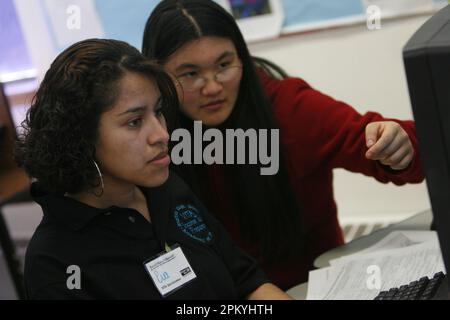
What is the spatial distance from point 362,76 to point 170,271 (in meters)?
1.20

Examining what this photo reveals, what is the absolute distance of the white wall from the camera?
1.94m

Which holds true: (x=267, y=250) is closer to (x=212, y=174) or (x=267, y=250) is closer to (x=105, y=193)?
(x=212, y=174)

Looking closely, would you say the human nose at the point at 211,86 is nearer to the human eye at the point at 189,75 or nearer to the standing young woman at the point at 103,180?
the human eye at the point at 189,75

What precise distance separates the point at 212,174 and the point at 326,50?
1010 mm

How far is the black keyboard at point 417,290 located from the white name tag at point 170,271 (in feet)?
0.90

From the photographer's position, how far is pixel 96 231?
0.94 metres

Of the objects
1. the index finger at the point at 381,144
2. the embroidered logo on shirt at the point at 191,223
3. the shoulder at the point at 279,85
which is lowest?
the embroidered logo on shirt at the point at 191,223

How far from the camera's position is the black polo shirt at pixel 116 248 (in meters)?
0.89

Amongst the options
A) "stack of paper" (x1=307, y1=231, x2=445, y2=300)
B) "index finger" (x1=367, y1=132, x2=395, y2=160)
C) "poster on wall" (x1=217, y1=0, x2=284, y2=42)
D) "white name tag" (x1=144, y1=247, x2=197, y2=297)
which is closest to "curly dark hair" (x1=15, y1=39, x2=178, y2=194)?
"white name tag" (x1=144, y1=247, x2=197, y2=297)

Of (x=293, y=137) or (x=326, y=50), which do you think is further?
(x=326, y=50)

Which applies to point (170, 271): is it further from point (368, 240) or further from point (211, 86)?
point (368, 240)

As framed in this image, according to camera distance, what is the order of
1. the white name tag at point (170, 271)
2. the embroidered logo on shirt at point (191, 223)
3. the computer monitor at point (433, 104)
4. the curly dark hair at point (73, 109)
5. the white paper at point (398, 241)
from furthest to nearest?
the white paper at point (398, 241) < the embroidered logo on shirt at point (191, 223) < the white name tag at point (170, 271) < the curly dark hair at point (73, 109) < the computer monitor at point (433, 104)

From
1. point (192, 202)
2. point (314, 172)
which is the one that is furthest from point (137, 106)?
point (314, 172)

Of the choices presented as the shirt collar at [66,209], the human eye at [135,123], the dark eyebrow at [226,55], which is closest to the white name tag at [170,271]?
the shirt collar at [66,209]
